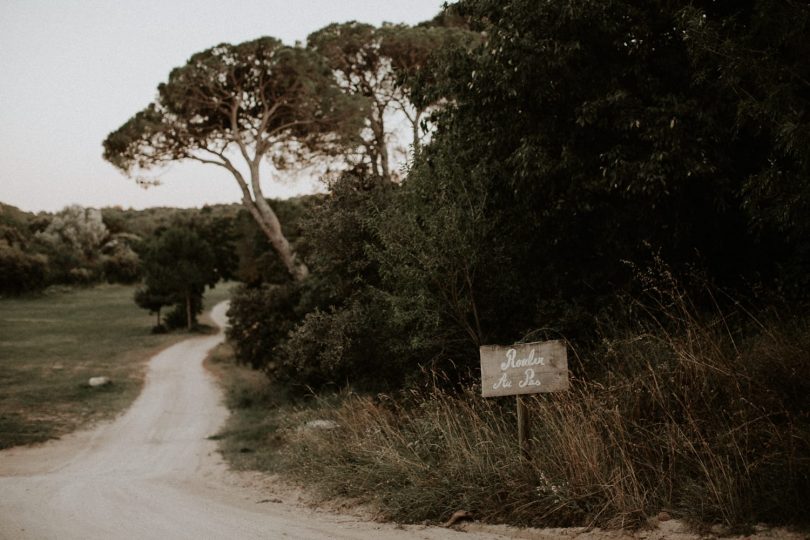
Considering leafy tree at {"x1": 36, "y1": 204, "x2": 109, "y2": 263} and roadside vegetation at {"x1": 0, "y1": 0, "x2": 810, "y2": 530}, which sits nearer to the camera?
roadside vegetation at {"x1": 0, "y1": 0, "x2": 810, "y2": 530}

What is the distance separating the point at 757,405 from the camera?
5125 millimetres

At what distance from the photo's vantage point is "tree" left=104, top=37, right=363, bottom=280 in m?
20.1

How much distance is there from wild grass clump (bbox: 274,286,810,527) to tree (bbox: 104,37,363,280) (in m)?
13.9

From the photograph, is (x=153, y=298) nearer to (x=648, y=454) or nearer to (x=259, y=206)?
(x=259, y=206)

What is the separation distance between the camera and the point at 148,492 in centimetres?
826

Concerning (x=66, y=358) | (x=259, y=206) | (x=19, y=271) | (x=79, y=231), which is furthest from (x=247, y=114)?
(x=79, y=231)

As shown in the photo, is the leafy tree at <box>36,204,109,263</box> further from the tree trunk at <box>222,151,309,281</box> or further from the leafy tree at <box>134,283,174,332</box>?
the tree trunk at <box>222,151,309,281</box>

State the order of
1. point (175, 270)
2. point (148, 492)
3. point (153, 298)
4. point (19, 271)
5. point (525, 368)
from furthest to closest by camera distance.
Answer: point (153, 298) < point (175, 270) < point (19, 271) < point (148, 492) < point (525, 368)

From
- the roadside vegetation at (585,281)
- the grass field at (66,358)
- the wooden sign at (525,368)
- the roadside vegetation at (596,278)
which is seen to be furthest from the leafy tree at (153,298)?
the wooden sign at (525,368)

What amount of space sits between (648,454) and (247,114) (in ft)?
63.9

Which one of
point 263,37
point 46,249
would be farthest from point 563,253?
point 46,249

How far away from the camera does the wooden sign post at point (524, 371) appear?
5395 mm

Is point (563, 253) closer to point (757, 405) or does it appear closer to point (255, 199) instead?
point (757, 405)

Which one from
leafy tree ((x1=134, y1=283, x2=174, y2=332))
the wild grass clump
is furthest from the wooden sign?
leafy tree ((x1=134, y1=283, x2=174, y2=332))
